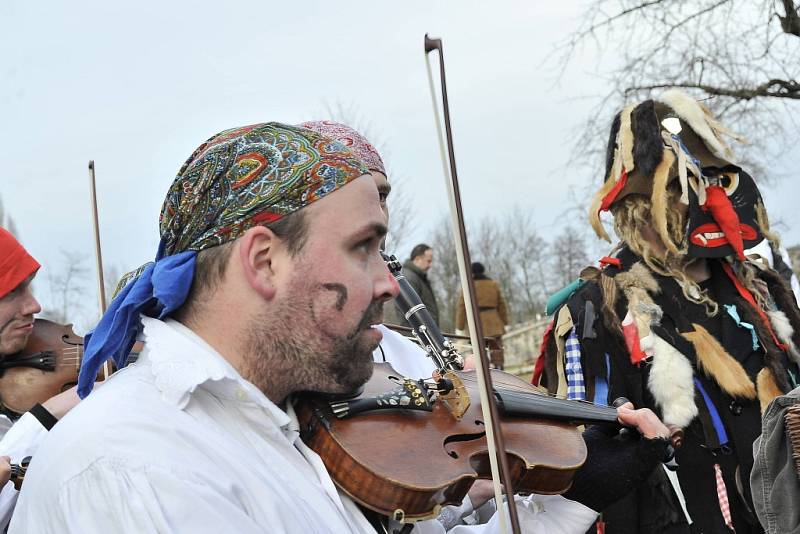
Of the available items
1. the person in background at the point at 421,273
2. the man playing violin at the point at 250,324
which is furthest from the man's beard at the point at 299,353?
the person in background at the point at 421,273

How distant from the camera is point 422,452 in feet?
6.48

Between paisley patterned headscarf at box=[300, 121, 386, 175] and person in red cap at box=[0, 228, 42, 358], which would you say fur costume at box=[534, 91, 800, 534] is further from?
person in red cap at box=[0, 228, 42, 358]

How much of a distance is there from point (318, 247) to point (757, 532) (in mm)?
2196

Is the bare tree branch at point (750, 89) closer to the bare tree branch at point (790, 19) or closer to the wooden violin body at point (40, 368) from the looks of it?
the bare tree branch at point (790, 19)

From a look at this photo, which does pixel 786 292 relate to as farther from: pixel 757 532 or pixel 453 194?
pixel 453 194

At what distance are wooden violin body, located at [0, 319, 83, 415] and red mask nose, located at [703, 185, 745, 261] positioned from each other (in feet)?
8.89

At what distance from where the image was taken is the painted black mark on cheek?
1832 millimetres

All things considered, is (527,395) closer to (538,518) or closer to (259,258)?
(538,518)

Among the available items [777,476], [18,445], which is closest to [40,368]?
[18,445]

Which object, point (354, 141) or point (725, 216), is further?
point (725, 216)

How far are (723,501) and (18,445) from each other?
237 cm

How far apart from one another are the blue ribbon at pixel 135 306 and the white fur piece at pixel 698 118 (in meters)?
2.39

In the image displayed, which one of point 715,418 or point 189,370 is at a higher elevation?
point 189,370

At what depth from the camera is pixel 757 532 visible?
3.18m
